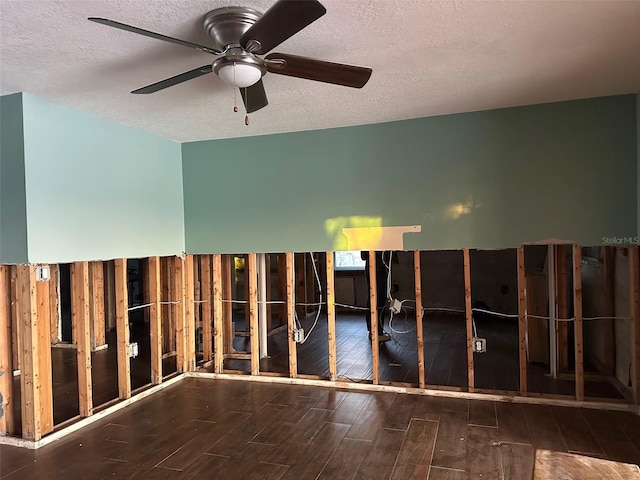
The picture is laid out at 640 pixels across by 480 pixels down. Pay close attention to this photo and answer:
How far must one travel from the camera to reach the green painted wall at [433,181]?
3.82m

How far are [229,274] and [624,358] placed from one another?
14.5 feet

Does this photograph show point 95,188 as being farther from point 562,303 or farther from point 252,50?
point 562,303

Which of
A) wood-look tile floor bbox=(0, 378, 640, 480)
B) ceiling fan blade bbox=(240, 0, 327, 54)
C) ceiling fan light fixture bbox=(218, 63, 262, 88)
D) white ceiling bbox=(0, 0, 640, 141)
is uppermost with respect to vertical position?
white ceiling bbox=(0, 0, 640, 141)

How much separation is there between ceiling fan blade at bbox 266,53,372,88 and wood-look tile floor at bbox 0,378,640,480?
8.18ft

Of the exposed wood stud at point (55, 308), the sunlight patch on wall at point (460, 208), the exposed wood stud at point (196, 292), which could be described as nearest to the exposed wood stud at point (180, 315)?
the exposed wood stud at point (196, 292)

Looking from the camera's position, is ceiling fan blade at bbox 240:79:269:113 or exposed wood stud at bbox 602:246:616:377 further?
exposed wood stud at bbox 602:246:616:377

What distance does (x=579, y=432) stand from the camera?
3402 millimetres

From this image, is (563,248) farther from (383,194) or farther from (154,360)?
(154,360)

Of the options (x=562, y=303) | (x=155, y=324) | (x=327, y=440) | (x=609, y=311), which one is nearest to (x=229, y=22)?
(x=327, y=440)

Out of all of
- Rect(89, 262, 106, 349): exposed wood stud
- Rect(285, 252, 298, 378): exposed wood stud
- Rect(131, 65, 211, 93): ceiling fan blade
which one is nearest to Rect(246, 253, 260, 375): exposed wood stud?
Rect(285, 252, 298, 378): exposed wood stud

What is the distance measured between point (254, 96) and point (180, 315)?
316cm

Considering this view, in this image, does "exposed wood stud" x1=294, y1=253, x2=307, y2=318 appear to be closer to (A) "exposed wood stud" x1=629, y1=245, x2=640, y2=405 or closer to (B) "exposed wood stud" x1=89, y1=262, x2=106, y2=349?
(B) "exposed wood stud" x1=89, y1=262, x2=106, y2=349

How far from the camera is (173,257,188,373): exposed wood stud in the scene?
5043 millimetres

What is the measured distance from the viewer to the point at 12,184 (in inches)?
131
